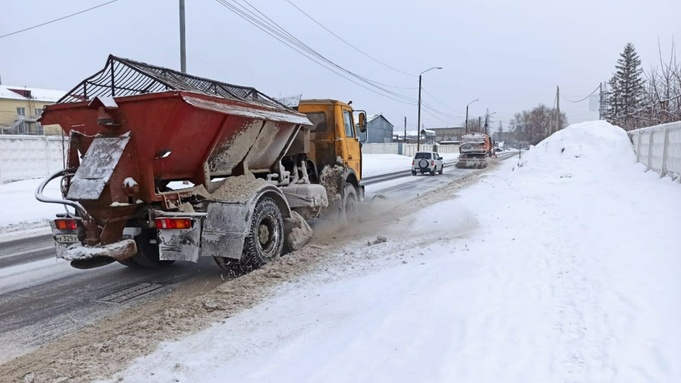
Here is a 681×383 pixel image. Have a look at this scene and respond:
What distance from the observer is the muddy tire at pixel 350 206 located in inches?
393

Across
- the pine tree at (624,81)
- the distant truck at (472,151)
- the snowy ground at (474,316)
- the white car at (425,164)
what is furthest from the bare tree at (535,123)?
the snowy ground at (474,316)

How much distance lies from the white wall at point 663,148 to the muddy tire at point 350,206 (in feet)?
21.9

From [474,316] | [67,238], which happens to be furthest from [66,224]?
[474,316]

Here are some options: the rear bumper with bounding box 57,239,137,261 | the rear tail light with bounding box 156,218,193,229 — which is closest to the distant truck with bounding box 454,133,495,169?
the rear tail light with bounding box 156,218,193,229

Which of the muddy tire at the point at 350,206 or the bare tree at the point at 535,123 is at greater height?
the bare tree at the point at 535,123

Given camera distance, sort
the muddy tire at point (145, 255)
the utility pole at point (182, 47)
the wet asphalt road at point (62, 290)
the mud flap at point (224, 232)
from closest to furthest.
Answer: the wet asphalt road at point (62, 290) → the mud flap at point (224, 232) → the muddy tire at point (145, 255) → the utility pole at point (182, 47)

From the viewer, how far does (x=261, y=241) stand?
21.8 ft

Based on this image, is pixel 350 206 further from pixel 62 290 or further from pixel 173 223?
pixel 62 290

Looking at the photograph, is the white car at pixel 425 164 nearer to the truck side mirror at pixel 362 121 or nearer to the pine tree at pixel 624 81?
the truck side mirror at pixel 362 121

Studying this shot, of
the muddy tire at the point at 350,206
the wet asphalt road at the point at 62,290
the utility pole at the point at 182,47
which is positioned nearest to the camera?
the wet asphalt road at the point at 62,290

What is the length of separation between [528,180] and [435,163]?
1405 cm

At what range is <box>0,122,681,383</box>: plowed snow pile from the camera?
3203 millimetres

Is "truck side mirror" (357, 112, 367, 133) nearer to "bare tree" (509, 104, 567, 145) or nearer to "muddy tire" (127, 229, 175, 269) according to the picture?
"muddy tire" (127, 229, 175, 269)

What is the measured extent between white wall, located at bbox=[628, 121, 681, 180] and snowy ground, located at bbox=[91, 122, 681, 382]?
2.98 meters
